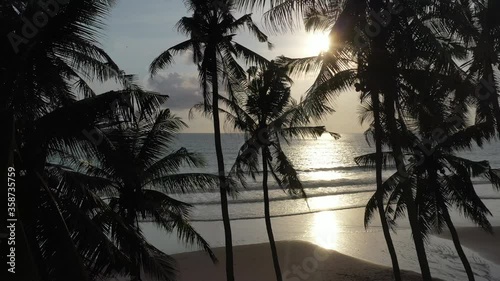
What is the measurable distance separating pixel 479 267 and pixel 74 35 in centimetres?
1786

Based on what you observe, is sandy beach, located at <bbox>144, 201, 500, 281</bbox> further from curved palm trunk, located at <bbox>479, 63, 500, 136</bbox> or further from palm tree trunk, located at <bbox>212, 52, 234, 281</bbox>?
curved palm trunk, located at <bbox>479, 63, 500, 136</bbox>

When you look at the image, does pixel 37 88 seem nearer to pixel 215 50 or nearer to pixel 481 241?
pixel 215 50

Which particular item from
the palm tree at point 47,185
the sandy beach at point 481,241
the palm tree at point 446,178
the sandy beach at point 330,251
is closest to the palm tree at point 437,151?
the palm tree at point 446,178

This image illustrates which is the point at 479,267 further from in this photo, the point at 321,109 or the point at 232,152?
the point at 232,152

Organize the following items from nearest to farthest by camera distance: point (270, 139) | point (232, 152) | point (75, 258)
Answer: point (75, 258) → point (270, 139) → point (232, 152)

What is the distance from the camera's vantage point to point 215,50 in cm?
1212

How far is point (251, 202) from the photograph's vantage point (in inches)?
1346

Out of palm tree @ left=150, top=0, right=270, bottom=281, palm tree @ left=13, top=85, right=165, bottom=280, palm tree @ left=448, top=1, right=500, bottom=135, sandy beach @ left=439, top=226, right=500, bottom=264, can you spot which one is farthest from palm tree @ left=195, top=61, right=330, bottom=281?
sandy beach @ left=439, top=226, right=500, bottom=264

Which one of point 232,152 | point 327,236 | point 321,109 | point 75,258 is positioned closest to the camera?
point 75,258

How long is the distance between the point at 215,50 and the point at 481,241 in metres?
17.8

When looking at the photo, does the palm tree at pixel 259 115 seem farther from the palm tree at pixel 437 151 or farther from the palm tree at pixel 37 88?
the palm tree at pixel 37 88

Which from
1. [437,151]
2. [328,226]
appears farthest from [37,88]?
[328,226]

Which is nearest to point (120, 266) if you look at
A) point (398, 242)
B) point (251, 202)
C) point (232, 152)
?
point (398, 242)

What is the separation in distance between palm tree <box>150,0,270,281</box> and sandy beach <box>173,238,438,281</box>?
5983 mm
